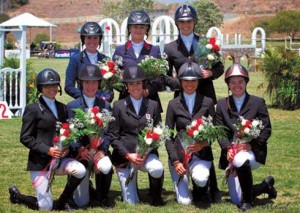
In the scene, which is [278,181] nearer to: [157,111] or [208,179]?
[208,179]

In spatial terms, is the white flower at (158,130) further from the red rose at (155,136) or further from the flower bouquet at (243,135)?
the flower bouquet at (243,135)

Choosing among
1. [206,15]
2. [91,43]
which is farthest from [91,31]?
[206,15]

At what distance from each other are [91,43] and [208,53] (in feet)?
3.97

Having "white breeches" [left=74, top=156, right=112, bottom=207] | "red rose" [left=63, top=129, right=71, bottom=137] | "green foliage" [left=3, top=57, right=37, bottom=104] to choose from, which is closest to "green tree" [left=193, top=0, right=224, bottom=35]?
"green foliage" [left=3, top=57, right=37, bottom=104]

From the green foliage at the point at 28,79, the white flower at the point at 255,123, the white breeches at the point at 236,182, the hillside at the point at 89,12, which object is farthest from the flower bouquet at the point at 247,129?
the hillside at the point at 89,12

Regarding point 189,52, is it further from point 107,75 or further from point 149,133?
point 149,133

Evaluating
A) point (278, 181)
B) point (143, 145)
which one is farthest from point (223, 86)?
point (143, 145)

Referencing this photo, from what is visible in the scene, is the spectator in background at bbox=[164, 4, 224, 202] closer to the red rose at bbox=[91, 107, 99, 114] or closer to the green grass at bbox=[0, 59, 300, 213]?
the green grass at bbox=[0, 59, 300, 213]

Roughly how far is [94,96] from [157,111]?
0.64 m

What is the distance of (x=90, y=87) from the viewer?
19.6 feet

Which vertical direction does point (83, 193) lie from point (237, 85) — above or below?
below

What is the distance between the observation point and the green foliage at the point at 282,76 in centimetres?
1438

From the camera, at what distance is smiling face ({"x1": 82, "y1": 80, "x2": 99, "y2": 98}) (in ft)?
19.5

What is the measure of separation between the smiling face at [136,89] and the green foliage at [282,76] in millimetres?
8859
